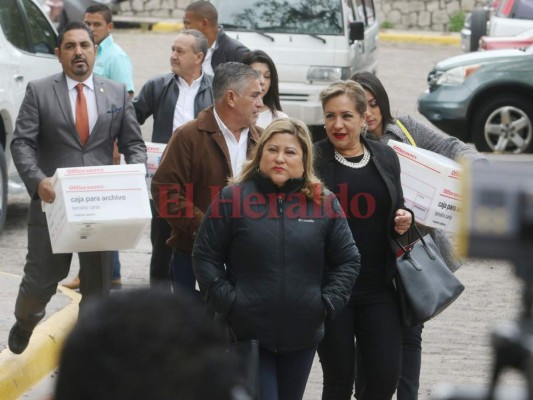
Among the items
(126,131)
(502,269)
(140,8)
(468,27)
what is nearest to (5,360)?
(126,131)

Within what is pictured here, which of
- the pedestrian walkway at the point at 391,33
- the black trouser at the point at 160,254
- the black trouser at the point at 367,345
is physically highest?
the black trouser at the point at 367,345

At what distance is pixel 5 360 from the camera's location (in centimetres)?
684

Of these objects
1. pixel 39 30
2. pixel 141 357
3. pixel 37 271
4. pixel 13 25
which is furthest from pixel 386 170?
pixel 39 30

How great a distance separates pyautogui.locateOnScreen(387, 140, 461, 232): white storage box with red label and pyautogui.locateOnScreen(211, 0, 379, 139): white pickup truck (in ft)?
27.3

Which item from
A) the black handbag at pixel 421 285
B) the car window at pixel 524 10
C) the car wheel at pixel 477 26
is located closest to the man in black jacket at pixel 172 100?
the black handbag at pixel 421 285

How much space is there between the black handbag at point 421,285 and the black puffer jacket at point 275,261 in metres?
0.41

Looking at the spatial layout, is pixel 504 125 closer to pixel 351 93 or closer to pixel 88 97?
pixel 88 97

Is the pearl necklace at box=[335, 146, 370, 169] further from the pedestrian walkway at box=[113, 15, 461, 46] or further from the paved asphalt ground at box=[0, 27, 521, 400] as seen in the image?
the pedestrian walkway at box=[113, 15, 461, 46]

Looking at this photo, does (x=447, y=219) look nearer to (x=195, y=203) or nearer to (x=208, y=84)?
(x=195, y=203)

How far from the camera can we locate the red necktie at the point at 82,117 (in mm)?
6723

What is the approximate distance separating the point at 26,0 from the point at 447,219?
5944mm

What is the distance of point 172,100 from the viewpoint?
7.85m

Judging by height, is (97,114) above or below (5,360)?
above

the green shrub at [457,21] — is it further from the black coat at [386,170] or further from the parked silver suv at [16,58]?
the black coat at [386,170]
